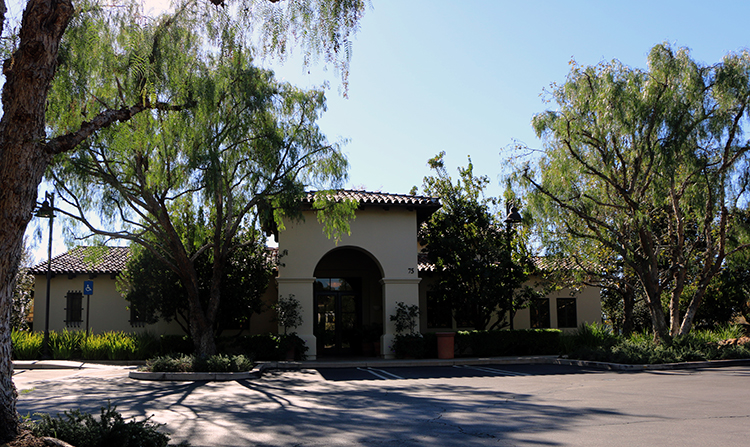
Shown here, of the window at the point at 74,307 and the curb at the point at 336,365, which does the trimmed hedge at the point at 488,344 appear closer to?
the curb at the point at 336,365

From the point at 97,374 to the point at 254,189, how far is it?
6589 mm

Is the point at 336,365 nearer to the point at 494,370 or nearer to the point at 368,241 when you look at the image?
the point at 368,241

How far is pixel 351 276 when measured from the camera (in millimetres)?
22797

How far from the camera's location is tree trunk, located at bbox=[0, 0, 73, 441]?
5453mm

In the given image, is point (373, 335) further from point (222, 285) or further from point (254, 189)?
point (254, 189)

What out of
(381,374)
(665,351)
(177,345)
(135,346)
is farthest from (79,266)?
(665,351)

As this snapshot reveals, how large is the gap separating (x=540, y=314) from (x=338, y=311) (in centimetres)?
954

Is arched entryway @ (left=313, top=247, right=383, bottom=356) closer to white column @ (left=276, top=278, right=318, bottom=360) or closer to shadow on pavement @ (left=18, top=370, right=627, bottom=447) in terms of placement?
white column @ (left=276, top=278, right=318, bottom=360)

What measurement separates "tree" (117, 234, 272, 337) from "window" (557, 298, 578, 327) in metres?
14.2

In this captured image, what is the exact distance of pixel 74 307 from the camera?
863 inches

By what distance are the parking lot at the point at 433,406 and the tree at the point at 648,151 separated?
4956mm

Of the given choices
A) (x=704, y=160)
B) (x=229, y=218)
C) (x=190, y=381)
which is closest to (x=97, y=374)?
(x=190, y=381)

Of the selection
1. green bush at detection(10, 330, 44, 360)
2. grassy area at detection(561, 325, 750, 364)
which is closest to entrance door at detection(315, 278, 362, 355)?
grassy area at detection(561, 325, 750, 364)

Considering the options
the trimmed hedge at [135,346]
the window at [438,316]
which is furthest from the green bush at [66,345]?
the window at [438,316]
